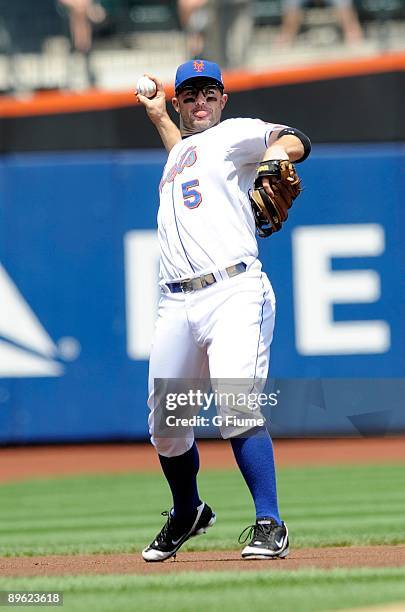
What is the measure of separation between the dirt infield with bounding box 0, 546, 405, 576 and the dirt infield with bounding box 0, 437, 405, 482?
4.05m

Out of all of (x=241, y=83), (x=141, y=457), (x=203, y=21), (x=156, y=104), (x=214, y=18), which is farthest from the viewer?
(x=203, y=21)

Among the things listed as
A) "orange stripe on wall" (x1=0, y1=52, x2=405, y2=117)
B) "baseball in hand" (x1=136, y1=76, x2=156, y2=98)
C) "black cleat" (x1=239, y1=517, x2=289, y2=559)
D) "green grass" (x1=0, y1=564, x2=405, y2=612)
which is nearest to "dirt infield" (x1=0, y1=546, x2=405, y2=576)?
"black cleat" (x1=239, y1=517, x2=289, y2=559)

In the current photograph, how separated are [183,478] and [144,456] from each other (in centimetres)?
516

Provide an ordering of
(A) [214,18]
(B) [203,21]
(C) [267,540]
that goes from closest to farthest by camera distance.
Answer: (C) [267,540], (A) [214,18], (B) [203,21]

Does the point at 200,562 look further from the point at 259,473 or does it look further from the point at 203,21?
the point at 203,21

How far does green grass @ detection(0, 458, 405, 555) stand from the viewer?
4945 mm

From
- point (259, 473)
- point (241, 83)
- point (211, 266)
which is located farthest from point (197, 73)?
point (241, 83)

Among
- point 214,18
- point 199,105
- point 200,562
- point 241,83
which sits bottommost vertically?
point 200,562

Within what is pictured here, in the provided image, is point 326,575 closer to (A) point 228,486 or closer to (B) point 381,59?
A: (A) point 228,486

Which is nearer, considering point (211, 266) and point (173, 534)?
point (211, 266)

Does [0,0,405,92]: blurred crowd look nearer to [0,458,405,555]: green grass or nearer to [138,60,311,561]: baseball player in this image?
[0,458,405,555]: green grass

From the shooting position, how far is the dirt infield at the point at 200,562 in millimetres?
3744

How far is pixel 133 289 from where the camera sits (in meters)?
9.44

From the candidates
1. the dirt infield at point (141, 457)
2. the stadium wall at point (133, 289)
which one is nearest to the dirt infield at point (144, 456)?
the dirt infield at point (141, 457)
